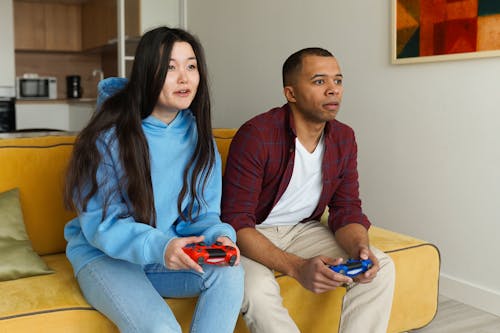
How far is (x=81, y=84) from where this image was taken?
6.90m

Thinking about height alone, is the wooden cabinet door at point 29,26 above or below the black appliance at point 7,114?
above

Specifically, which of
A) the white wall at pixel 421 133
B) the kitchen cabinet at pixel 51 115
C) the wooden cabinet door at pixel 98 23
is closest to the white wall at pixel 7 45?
the kitchen cabinet at pixel 51 115

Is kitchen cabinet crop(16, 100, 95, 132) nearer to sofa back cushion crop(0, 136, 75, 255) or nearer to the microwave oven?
the microwave oven

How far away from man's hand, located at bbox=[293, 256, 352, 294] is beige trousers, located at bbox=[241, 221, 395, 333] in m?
0.10

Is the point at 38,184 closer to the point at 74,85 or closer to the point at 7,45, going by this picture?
the point at 7,45

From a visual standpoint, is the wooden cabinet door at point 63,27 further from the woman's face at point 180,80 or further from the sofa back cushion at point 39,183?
the woman's face at point 180,80

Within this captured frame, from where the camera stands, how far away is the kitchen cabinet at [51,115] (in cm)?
643

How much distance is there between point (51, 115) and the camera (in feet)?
21.8

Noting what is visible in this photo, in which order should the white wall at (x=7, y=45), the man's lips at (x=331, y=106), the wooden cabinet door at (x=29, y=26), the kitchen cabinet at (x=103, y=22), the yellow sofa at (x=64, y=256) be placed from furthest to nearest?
the wooden cabinet door at (x=29, y=26), the white wall at (x=7, y=45), the kitchen cabinet at (x=103, y=22), the man's lips at (x=331, y=106), the yellow sofa at (x=64, y=256)

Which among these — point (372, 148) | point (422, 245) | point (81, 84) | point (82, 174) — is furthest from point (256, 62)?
point (81, 84)

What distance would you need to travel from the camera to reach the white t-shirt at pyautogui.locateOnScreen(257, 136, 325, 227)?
2133 millimetres

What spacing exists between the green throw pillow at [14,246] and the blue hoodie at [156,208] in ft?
0.65

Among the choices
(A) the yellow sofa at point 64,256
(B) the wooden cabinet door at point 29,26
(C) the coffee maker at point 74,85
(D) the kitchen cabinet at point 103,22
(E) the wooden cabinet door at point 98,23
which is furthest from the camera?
(C) the coffee maker at point 74,85

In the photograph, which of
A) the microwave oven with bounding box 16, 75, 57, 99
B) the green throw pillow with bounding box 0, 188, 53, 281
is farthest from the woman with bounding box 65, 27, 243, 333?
the microwave oven with bounding box 16, 75, 57, 99
